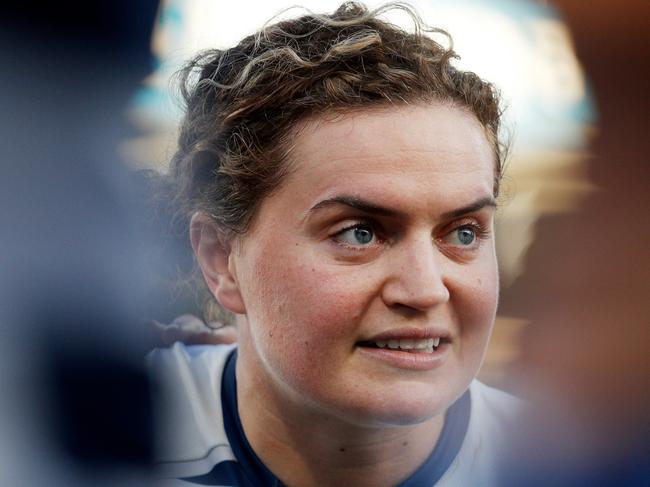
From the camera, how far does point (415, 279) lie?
2.62ft

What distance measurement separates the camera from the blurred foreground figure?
88 centimetres

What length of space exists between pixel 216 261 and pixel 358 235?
0.22m

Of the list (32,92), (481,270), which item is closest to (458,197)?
(481,270)

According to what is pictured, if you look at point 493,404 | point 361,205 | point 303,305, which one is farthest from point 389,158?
point 493,404

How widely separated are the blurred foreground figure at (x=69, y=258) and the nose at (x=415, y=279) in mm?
326

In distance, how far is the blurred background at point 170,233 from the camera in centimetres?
88

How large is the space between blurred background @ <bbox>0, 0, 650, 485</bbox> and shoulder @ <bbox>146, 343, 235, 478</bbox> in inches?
1.0

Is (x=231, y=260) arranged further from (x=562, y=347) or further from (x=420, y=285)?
(x=562, y=347)

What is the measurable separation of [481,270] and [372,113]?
24 cm

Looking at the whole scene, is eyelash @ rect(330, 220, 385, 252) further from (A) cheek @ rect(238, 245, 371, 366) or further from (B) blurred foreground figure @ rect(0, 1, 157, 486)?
(B) blurred foreground figure @ rect(0, 1, 157, 486)

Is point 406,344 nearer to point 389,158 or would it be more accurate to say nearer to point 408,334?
point 408,334

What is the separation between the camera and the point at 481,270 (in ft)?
2.89

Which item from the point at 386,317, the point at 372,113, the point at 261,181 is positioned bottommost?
the point at 386,317

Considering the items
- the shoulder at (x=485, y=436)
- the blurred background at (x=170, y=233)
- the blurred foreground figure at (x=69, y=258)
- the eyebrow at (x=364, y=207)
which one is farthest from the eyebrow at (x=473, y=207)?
the blurred foreground figure at (x=69, y=258)
